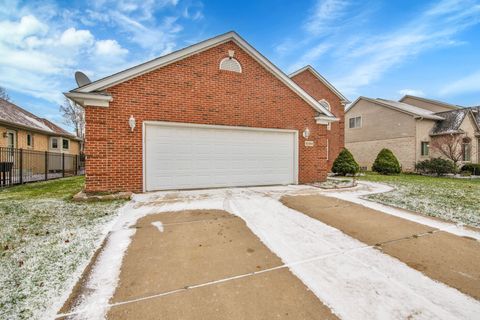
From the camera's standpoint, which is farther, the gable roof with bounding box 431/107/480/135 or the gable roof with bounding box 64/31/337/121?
the gable roof with bounding box 431/107/480/135

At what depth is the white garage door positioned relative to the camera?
7539 millimetres

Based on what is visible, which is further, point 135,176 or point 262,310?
point 135,176

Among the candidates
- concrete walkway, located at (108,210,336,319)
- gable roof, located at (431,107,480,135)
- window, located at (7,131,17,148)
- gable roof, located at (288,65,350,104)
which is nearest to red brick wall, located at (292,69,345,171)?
gable roof, located at (288,65,350,104)

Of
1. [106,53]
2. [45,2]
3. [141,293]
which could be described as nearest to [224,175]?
[141,293]

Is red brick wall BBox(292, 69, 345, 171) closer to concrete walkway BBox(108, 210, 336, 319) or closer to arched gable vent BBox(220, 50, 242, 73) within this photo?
arched gable vent BBox(220, 50, 242, 73)

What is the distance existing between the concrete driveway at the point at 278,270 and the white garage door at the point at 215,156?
2919mm

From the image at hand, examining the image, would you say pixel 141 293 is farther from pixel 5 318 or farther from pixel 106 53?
pixel 106 53

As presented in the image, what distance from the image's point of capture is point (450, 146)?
17.0 metres

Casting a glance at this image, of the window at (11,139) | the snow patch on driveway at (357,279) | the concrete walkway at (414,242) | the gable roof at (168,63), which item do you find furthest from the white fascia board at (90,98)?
the window at (11,139)

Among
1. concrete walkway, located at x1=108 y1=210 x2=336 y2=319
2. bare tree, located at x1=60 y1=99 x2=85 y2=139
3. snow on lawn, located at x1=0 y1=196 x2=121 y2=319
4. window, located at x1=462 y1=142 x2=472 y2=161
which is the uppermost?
bare tree, located at x1=60 y1=99 x2=85 y2=139

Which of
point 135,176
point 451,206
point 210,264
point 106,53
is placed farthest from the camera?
point 106,53

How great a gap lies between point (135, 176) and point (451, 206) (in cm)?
874

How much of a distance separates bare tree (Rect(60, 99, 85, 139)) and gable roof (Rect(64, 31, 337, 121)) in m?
28.2

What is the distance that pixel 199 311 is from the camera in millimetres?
2002
